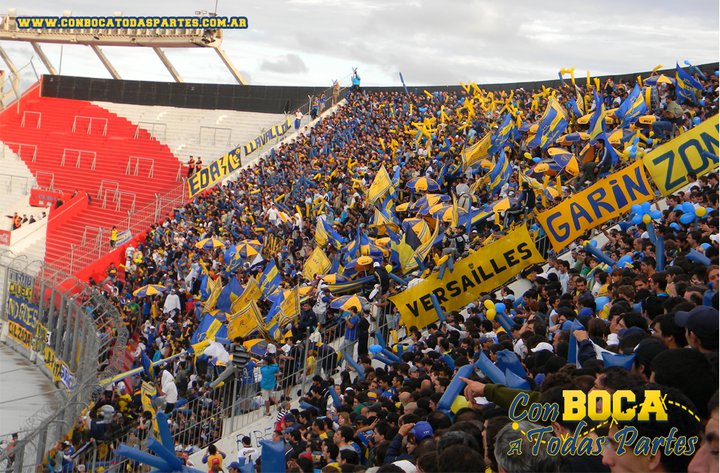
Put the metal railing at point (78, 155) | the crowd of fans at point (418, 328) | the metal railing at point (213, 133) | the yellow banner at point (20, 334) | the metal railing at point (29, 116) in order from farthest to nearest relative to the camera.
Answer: the metal railing at point (29, 116), the metal railing at point (213, 133), the metal railing at point (78, 155), the yellow banner at point (20, 334), the crowd of fans at point (418, 328)

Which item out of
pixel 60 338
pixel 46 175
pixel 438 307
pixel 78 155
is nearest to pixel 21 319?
pixel 60 338

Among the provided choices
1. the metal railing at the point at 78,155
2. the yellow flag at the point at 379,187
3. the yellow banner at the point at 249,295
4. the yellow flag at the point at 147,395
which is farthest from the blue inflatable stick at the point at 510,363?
the metal railing at the point at 78,155

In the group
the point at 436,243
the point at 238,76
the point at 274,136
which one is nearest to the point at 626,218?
the point at 436,243

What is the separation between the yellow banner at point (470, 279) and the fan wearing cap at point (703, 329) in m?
7.23

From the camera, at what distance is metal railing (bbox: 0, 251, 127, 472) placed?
13.3 m

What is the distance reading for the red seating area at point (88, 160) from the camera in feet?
104

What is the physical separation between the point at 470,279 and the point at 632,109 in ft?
21.7

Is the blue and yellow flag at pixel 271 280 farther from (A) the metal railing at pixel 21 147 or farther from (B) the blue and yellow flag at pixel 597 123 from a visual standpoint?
(A) the metal railing at pixel 21 147

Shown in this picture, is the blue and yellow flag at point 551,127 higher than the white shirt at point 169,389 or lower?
higher

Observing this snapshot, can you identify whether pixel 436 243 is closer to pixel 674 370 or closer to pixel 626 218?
pixel 626 218

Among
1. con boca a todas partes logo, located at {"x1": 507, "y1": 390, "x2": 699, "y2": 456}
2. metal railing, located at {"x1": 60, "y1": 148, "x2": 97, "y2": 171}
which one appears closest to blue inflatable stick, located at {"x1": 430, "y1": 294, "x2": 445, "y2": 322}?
con boca a todas partes logo, located at {"x1": 507, "y1": 390, "x2": 699, "y2": 456}

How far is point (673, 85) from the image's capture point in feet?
58.3

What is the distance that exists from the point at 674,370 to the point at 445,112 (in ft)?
73.9

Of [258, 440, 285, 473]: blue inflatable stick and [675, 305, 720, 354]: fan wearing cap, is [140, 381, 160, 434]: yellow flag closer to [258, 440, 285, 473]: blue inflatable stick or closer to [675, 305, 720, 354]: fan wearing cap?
[258, 440, 285, 473]: blue inflatable stick
